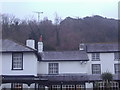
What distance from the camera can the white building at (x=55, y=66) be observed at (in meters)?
19.4

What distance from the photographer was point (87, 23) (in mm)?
46844

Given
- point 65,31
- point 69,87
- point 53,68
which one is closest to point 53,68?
point 53,68

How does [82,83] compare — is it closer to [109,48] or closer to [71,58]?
[71,58]

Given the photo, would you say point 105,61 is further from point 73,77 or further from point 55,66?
point 55,66

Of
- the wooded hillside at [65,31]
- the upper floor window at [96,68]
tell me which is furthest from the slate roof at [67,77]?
the wooded hillside at [65,31]

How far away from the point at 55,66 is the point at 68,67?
45.6 inches

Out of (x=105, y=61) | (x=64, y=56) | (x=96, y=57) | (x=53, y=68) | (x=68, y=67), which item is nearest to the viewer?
(x=68, y=67)

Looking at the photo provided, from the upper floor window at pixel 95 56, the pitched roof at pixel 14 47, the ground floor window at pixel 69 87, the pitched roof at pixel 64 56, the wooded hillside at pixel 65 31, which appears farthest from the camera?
the wooded hillside at pixel 65 31

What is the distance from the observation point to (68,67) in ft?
75.4

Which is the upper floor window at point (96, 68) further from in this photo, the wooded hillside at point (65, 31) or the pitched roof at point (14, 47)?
the wooded hillside at point (65, 31)

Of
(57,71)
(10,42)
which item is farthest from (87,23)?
(10,42)

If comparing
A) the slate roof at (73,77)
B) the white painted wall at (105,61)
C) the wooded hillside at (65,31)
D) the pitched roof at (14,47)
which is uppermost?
the wooded hillside at (65,31)

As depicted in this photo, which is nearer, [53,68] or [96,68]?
[53,68]

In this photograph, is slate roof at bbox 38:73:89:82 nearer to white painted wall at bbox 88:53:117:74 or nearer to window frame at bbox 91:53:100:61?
window frame at bbox 91:53:100:61
